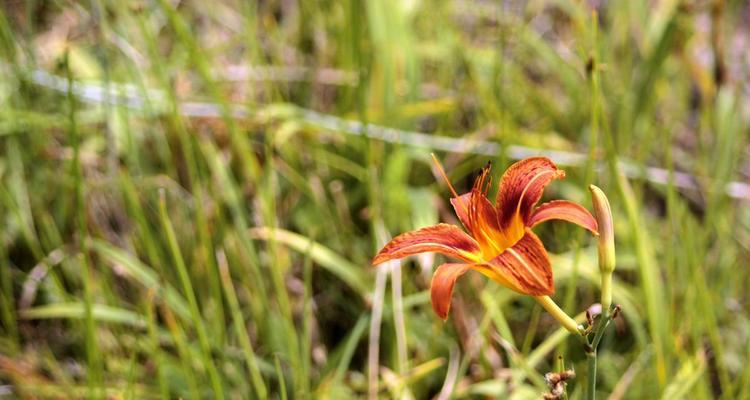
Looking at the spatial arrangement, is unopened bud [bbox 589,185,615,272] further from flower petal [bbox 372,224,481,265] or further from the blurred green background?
the blurred green background

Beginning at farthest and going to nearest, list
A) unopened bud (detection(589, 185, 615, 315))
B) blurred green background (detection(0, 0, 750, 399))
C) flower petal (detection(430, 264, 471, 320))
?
1. blurred green background (detection(0, 0, 750, 399))
2. unopened bud (detection(589, 185, 615, 315))
3. flower petal (detection(430, 264, 471, 320))

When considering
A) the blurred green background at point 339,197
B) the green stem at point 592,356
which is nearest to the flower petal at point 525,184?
the green stem at point 592,356

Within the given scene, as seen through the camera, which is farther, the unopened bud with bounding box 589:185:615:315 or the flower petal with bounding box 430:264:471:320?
the unopened bud with bounding box 589:185:615:315

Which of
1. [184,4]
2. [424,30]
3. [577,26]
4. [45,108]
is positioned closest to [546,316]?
[577,26]

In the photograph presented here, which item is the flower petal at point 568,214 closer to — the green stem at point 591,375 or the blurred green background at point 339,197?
the green stem at point 591,375

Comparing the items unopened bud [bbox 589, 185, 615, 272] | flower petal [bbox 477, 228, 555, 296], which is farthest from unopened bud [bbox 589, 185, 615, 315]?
flower petal [bbox 477, 228, 555, 296]
